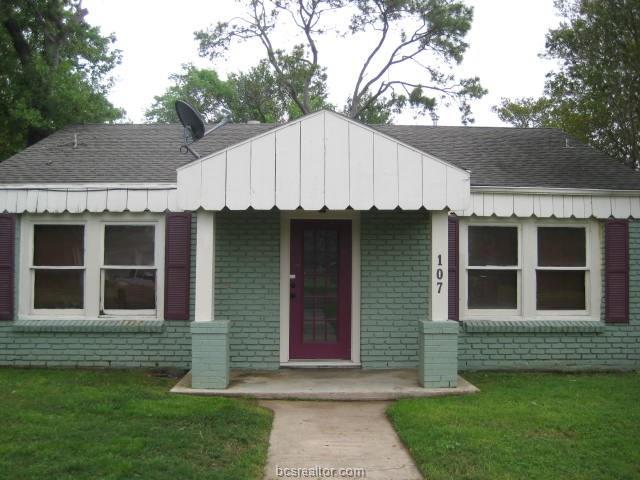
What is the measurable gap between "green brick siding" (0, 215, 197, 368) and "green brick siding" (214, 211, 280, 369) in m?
0.70

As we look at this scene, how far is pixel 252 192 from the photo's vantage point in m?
6.44

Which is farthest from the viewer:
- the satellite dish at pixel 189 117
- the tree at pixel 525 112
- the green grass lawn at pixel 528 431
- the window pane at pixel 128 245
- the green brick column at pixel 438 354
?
the tree at pixel 525 112

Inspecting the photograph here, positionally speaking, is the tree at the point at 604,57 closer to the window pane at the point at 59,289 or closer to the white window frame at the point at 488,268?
the white window frame at the point at 488,268

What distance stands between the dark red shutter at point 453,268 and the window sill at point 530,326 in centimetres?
24

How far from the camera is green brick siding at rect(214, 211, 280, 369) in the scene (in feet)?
26.4

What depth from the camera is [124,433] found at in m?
5.06

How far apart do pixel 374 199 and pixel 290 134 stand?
1154 millimetres

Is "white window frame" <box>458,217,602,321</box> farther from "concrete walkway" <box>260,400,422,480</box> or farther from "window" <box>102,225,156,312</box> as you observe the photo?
"window" <box>102,225,156,312</box>

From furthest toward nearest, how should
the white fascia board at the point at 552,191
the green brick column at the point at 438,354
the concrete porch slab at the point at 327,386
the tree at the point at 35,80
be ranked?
1. the tree at the point at 35,80
2. the white fascia board at the point at 552,191
3. the green brick column at the point at 438,354
4. the concrete porch slab at the point at 327,386

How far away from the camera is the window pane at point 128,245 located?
8344mm

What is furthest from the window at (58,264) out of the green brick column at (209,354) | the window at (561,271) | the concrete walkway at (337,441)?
the window at (561,271)

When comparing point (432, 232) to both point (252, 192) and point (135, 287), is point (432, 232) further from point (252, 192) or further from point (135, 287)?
Answer: point (135, 287)

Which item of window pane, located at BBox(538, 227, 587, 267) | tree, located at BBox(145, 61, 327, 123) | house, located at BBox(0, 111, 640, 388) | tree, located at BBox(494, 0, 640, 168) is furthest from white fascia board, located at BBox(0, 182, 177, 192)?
tree, located at BBox(145, 61, 327, 123)

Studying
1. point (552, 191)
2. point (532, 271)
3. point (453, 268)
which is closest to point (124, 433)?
point (453, 268)
